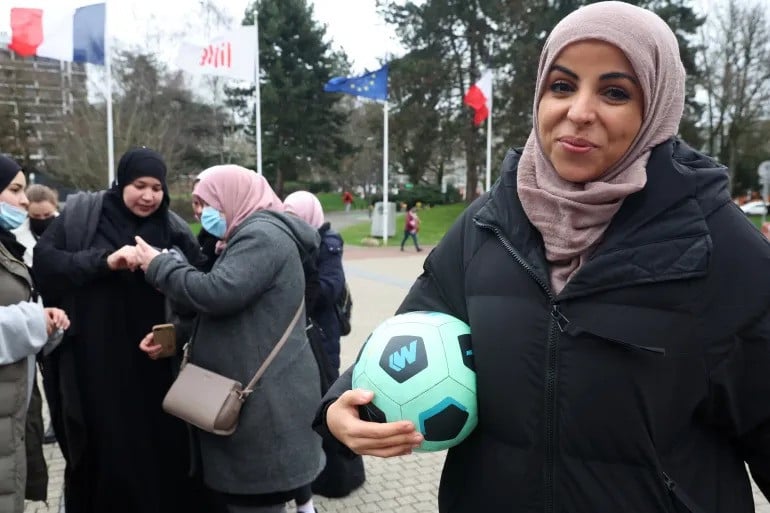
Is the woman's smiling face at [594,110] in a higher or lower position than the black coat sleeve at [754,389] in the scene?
higher

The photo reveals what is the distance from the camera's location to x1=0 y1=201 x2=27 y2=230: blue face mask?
9.74 feet

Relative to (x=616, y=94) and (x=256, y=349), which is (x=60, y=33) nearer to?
(x=256, y=349)

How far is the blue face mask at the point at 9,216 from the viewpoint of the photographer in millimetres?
2968

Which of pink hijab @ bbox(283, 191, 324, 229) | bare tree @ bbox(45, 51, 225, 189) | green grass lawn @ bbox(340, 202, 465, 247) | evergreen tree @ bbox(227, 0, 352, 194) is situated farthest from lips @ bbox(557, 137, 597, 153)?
evergreen tree @ bbox(227, 0, 352, 194)

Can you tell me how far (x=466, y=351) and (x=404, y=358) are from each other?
0.48 feet

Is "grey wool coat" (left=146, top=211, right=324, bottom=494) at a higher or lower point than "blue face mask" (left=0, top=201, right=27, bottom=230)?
lower

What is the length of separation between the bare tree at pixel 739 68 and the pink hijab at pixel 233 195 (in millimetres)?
38870

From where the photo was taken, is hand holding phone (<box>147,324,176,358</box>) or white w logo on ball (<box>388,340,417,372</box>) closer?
white w logo on ball (<box>388,340,417,372</box>)

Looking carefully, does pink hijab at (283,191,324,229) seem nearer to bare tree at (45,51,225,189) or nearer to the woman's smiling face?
the woman's smiling face

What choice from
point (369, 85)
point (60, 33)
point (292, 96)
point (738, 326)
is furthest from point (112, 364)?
point (292, 96)

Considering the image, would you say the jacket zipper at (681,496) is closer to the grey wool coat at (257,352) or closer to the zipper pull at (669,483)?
the zipper pull at (669,483)

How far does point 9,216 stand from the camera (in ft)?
9.87

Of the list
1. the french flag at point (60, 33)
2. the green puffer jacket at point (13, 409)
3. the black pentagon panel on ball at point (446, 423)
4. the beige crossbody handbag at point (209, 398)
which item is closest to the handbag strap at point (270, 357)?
the beige crossbody handbag at point (209, 398)

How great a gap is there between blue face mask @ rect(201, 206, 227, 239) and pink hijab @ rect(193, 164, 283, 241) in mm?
67
